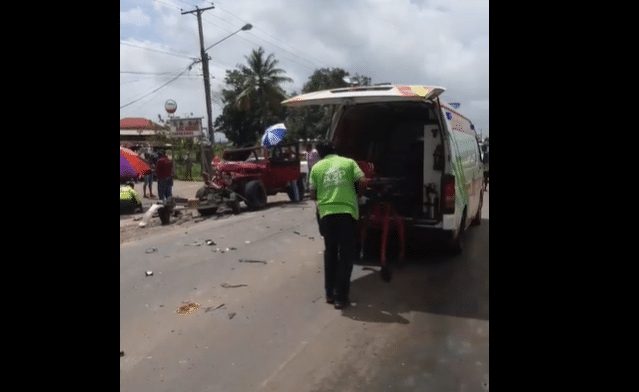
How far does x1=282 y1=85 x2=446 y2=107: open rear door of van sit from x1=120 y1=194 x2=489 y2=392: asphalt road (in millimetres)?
2133

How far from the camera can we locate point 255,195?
13117 millimetres

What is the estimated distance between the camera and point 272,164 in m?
14.2

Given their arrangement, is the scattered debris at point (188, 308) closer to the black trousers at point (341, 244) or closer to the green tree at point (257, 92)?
the black trousers at point (341, 244)

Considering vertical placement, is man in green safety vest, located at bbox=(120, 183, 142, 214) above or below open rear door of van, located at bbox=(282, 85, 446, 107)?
below

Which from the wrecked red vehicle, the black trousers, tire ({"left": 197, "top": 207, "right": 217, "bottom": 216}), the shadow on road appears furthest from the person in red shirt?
the black trousers

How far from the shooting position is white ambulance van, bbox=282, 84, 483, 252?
6305mm

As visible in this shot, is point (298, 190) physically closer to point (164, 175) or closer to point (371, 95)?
point (164, 175)

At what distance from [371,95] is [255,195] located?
7.51 meters

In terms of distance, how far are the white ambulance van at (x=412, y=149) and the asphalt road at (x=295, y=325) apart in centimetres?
73

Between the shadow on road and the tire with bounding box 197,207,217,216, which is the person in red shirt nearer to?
the tire with bounding box 197,207,217,216
